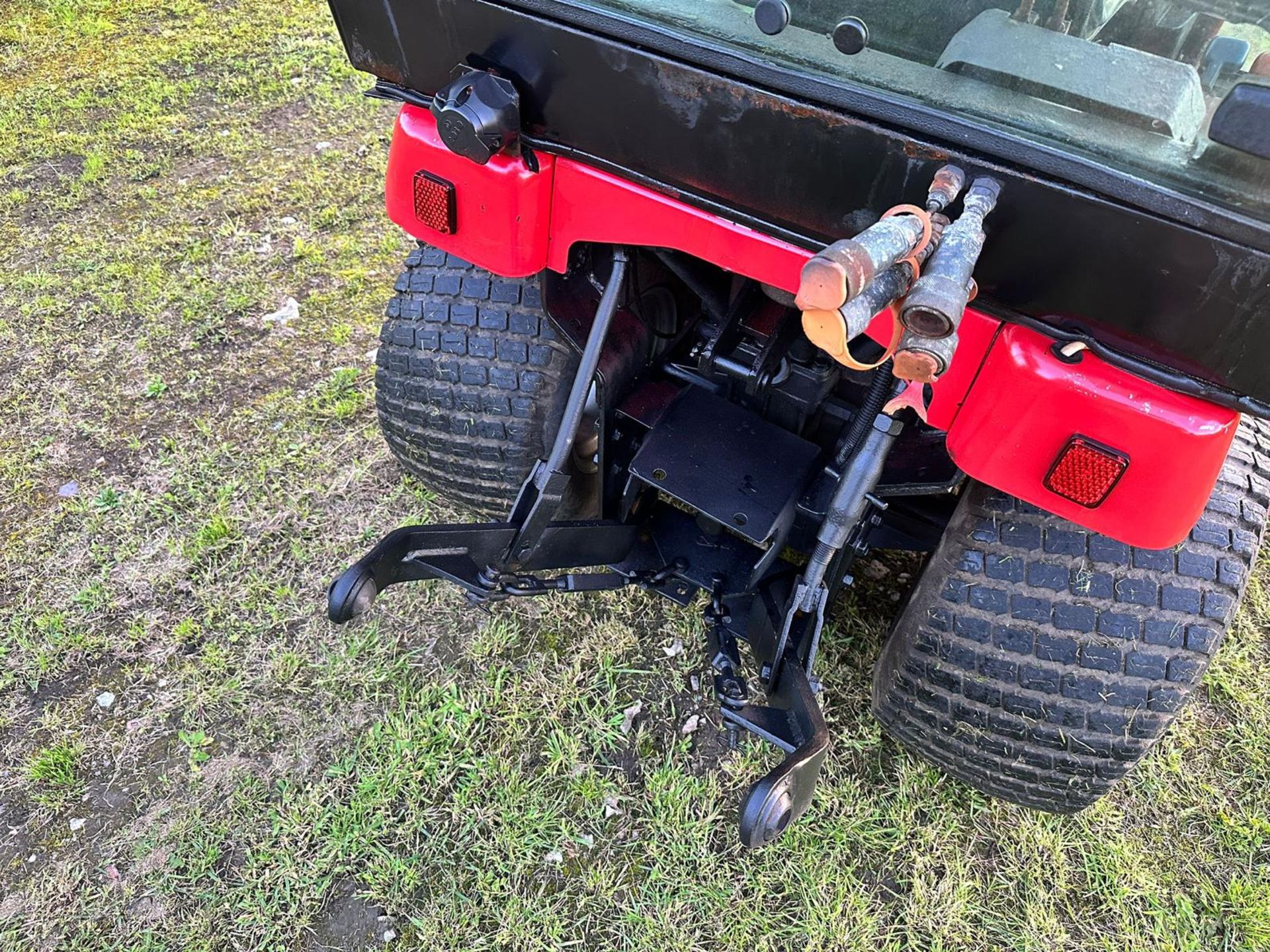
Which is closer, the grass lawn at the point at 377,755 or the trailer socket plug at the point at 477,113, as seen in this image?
the trailer socket plug at the point at 477,113

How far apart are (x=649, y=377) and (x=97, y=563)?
1733 millimetres

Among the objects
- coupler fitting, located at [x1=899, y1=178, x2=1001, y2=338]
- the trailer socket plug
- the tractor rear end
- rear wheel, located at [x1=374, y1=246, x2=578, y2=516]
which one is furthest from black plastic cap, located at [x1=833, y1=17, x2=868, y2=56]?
rear wheel, located at [x1=374, y1=246, x2=578, y2=516]

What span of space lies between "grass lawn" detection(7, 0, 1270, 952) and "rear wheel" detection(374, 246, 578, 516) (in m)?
0.50

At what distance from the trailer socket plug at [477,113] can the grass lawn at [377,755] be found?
135cm

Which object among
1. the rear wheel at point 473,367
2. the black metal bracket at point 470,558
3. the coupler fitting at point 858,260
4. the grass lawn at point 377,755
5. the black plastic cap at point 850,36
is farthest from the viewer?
the rear wheel at point 473,367

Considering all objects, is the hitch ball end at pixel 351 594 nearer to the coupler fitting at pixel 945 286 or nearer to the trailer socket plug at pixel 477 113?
the trailer socket plug at pixel 477 113

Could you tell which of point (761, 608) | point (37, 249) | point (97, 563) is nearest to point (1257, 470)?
point (761, 608)

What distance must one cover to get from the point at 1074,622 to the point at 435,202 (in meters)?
1.50

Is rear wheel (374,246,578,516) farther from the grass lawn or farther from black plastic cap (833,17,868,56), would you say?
black plastic cap (833,17,868,56)

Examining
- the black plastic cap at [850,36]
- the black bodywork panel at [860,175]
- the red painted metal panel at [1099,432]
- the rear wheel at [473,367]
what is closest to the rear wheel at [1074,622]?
the red painted metal panel at [1099,432]

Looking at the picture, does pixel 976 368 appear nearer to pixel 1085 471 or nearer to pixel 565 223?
pixel 1085 471

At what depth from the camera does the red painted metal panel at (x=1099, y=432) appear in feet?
4.04

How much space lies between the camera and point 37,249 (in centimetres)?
356

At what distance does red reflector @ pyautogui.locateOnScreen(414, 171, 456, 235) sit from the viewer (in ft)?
5.47
